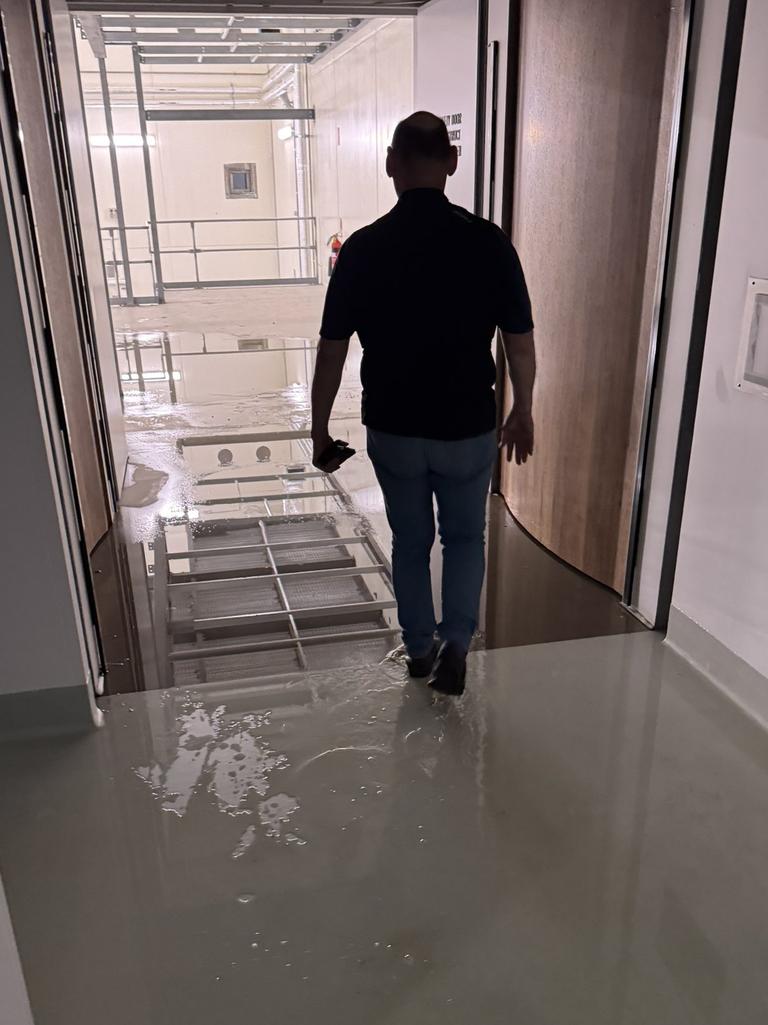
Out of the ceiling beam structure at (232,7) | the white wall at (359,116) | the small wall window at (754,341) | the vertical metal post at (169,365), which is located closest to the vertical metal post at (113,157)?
the vertical metal post at (169,365)

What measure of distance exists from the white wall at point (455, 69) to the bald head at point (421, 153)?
69.2 inches

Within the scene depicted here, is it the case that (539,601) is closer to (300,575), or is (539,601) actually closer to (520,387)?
(300,575)

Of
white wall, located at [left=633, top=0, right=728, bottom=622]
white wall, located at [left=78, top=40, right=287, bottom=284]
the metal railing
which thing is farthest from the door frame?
white wall, located at [left=78, top=40, right=287, bottom=284]

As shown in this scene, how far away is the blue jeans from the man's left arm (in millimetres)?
120

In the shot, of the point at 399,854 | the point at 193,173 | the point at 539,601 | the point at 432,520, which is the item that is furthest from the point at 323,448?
the point at 193,173

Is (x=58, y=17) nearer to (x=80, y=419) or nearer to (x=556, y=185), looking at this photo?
(x=80, y=419)

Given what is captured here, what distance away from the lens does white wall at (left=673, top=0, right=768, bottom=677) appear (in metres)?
1.96

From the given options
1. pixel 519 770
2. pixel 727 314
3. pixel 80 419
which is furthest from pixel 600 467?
pixel 80 419

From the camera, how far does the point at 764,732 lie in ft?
6.84

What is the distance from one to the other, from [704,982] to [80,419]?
2.65m

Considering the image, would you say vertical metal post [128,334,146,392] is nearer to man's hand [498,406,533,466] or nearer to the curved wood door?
the curved wood door

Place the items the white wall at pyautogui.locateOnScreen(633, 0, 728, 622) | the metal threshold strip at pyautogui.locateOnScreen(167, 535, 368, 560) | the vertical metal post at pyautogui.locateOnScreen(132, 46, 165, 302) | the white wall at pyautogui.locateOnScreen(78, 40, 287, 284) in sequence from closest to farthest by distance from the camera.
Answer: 1. the white wall at pyautogui.locateOnScreen(633, 0, 728, 622)
2. the metal threshold strip at pyautogui.locateOnScreen(167, 535, 368, 560)
3. the vertical metal post at pyautogui.locateOnScreen(132, 46, 165, 302)
4. the white wall at pyautogui.locateOnScreen(78, 40, 287, 284)

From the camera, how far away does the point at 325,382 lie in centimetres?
205

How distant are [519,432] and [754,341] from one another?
60cm
